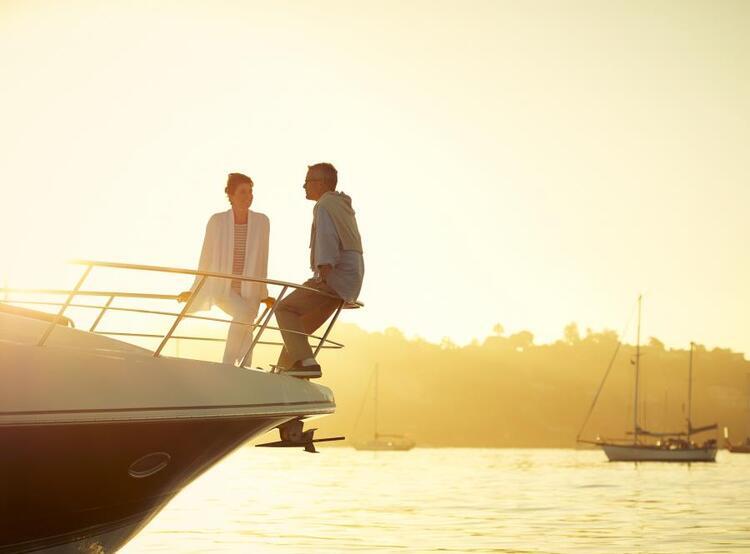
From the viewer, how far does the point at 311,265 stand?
8359 mm

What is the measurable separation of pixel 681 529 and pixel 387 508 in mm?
13746

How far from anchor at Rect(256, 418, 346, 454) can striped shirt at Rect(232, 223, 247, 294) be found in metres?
1.05

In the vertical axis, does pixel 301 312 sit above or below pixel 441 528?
above

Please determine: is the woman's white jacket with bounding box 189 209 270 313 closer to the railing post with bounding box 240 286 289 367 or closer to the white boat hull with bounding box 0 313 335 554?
the railing post with bounding box 240 286 289 367

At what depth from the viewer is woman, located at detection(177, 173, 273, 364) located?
852 cm

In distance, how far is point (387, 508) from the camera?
1747 inches

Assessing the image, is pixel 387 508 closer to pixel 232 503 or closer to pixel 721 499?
pixel 232 503

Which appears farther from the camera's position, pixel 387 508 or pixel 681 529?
pixel 387 508

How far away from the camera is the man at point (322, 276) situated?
8.15 metres

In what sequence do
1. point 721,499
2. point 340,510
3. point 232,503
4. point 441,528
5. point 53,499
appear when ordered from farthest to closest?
1. point 721,499
2. point 232,503
3. point 340,510
4. point 441,528
5. point 53,499

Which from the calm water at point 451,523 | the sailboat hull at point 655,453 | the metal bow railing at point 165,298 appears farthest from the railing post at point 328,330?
the sailboat hull at point 655,453

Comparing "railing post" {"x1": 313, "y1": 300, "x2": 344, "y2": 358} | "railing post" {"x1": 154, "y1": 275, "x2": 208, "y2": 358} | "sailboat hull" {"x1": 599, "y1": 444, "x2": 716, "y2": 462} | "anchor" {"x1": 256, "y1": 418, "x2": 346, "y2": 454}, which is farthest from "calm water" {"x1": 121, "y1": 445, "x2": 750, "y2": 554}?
"sailboat hull" {"x1": 599, "y1": 444, "x2": 716, "y2": 462}

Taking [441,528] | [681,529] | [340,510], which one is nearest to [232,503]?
[340,510]

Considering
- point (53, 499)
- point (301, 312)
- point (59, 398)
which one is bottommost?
point (53, 499)
